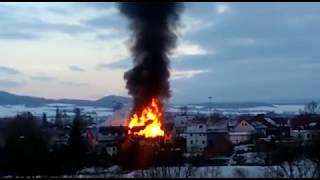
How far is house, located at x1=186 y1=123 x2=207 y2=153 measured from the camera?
111 ft

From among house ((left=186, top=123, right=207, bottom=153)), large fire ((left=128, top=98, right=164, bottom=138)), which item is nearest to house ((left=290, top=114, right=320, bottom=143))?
house ((left=186, top=123, right=207, bottom=153))

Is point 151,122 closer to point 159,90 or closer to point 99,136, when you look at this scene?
point 159,90

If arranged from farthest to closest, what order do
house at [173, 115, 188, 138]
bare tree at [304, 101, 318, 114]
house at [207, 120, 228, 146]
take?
1. bare tree at [304, 101, 318, 114]
2. house at [207, 120, 228, 146]
3. house at [173, 115, 188, 138]

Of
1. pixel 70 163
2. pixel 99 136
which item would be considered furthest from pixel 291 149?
pixel 99 136

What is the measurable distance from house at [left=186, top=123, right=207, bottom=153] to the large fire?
1076cm

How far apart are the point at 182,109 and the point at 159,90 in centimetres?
4965

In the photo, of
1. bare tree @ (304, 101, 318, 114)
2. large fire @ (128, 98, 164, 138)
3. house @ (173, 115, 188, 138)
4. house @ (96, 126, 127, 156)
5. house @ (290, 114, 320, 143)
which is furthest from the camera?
bare tree @ (304, 101, 318, 114)

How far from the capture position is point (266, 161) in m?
22.3

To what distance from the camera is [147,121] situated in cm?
2131

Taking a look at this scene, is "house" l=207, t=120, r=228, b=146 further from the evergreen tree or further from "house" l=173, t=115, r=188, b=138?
the evergreen tree

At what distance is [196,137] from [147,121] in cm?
1585

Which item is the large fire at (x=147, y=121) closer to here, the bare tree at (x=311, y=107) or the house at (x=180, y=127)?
the house at (x=180, y=127)

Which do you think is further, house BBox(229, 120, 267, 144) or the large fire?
house BBox(229, 120, 267, 144)

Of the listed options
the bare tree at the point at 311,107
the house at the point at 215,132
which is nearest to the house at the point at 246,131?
the house at the point at 215,132
